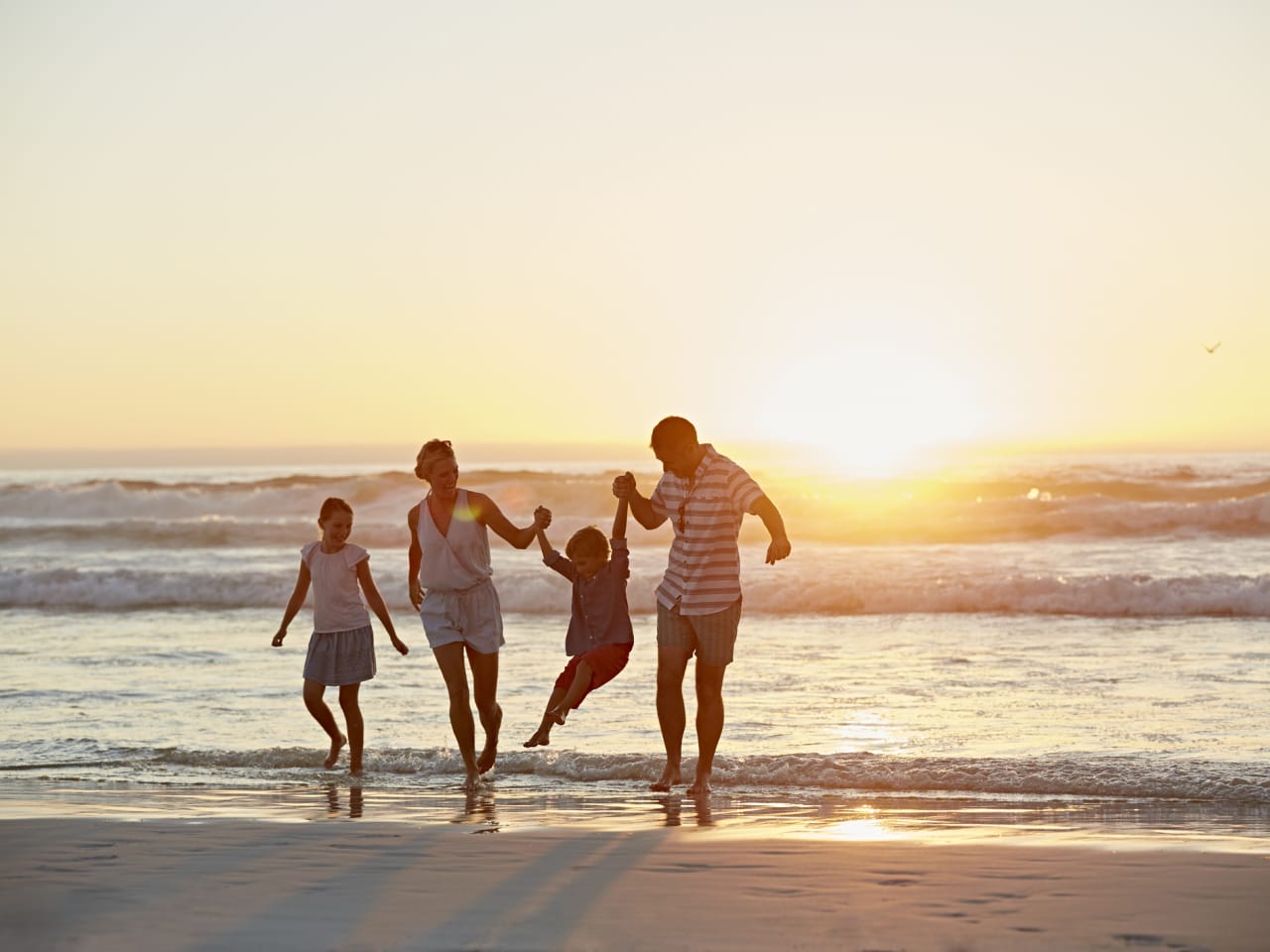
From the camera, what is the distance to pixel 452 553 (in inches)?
306

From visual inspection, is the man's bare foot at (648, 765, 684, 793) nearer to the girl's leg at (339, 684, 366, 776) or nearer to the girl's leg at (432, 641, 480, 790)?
the girl's leg at (432, 641, 480, 790)

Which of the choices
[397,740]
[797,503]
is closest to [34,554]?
[797,503]

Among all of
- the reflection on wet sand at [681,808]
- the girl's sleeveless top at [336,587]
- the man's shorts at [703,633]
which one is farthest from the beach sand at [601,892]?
the girl's sleeveless top at [336,587]

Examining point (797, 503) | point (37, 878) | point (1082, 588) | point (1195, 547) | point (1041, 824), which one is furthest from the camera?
point (797, 503)

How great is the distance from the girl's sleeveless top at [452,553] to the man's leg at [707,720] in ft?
4.36

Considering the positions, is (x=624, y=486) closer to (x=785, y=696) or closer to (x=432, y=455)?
(x=432, y=455)

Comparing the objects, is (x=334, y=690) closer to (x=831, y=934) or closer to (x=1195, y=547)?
(x=831, y=934)

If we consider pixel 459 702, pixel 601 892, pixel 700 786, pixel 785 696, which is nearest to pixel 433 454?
pixel 459 702

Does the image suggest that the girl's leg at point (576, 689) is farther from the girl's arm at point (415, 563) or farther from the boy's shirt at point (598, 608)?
the girl's arm at point (415, 563)

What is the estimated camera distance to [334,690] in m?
11.5

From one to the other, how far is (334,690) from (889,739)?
15.8ft

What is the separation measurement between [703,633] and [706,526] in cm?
58

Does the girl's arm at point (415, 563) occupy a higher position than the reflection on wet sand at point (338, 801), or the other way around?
the girl's arm at point (415, 563)

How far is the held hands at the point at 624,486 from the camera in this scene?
707 centimetres
